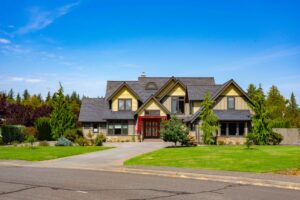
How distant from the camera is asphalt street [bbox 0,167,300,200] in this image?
38.2 feet

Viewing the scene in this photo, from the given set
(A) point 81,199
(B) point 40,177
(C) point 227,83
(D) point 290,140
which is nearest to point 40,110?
(C) point 227,83

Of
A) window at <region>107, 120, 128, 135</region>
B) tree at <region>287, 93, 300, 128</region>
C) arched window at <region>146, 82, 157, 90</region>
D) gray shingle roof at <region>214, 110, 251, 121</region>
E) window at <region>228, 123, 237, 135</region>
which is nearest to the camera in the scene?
gray shingle roof at <region>214, 110, 251, 121</region>

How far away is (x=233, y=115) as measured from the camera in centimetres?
4406

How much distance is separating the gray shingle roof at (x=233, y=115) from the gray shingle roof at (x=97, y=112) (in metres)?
11.4

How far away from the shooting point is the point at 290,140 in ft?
142

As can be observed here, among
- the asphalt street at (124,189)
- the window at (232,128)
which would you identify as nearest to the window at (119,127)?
the window at (232,128)

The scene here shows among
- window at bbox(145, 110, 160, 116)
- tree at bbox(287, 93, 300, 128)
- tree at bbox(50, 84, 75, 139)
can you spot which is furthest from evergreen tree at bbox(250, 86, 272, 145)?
tree at bbox(287, 93, 300, 128)

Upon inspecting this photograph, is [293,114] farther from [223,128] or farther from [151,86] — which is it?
[223,128]

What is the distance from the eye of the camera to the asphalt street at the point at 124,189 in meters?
11.6

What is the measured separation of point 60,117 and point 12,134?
7.46 metres

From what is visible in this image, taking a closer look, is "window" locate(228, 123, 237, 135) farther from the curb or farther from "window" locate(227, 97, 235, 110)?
the curb

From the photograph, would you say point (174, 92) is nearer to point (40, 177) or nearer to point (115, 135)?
point (115, 135)

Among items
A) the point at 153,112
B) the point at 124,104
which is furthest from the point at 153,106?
the point at 124,104

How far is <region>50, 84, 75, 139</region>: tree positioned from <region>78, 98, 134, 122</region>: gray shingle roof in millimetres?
1450
